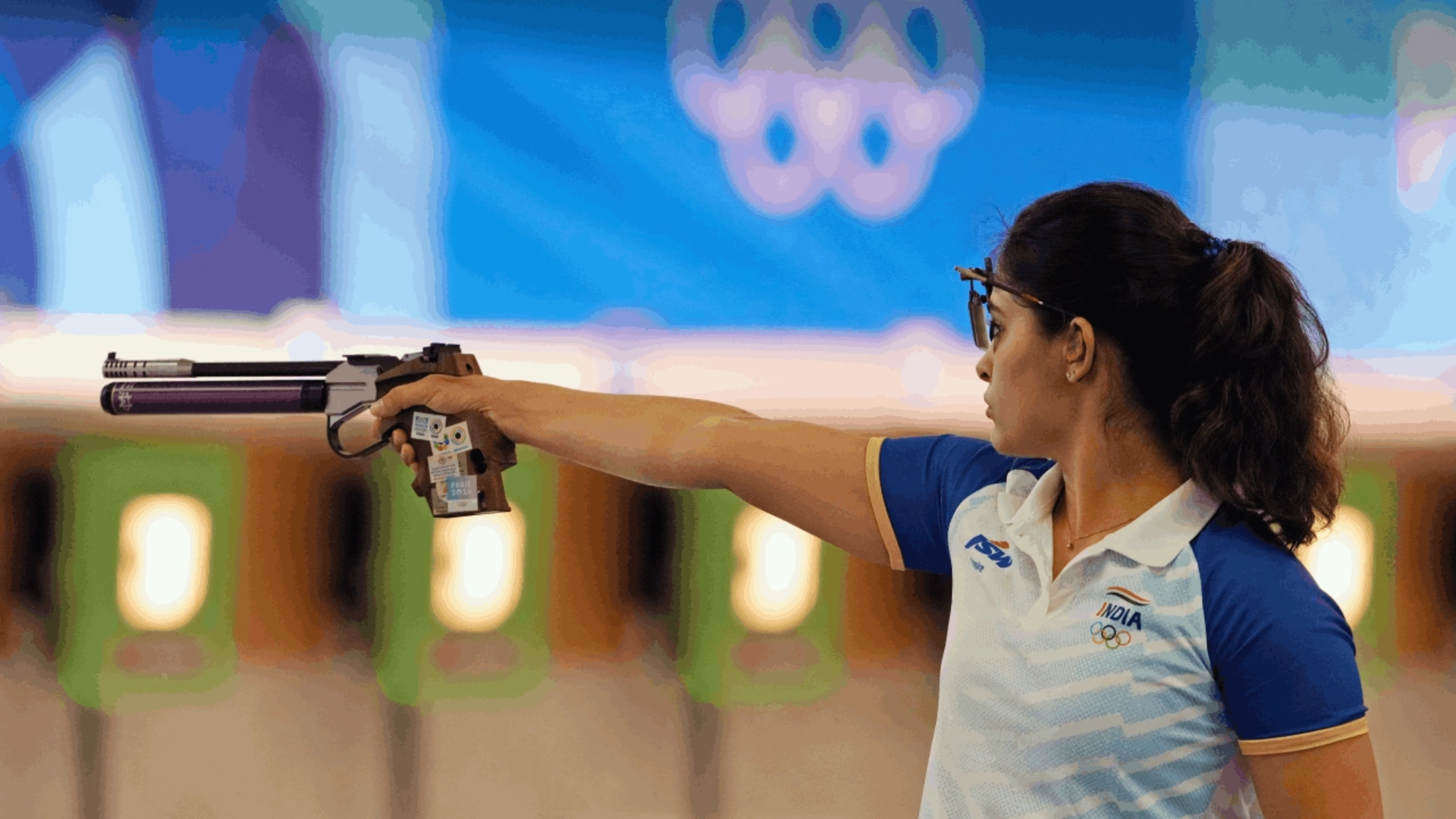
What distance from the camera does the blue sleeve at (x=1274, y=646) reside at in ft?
2.49

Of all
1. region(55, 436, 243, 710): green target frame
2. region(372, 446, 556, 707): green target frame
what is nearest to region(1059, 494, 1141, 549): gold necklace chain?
region(372, 446, 556, 707): green target frame

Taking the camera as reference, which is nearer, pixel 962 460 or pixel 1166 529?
pixel 1166 529

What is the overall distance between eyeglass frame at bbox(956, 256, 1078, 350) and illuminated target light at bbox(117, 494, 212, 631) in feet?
5.34

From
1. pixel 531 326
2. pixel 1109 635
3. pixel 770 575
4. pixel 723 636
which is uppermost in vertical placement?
pixel 531 326

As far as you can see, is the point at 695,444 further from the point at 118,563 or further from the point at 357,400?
the point at 118,563

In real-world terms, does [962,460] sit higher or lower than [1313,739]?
higher

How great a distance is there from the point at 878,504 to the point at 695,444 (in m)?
0.22

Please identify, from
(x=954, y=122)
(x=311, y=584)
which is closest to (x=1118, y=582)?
(x=954, y=122)

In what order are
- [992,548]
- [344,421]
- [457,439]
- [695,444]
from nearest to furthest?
[992,548] < [695,444] < [457,439] < [344,421]

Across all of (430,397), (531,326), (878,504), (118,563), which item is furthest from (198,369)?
(878,504)

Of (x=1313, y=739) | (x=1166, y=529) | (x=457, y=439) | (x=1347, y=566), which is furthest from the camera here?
(x=1347, y=566)

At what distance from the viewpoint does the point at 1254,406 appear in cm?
85

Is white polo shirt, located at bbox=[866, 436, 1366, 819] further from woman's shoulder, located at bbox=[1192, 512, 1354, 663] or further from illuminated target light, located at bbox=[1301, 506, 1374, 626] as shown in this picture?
illuminated target light, located at bbox=[1301, 506, 1374, 626]

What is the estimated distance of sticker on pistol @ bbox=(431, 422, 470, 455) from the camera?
1.31 meters
